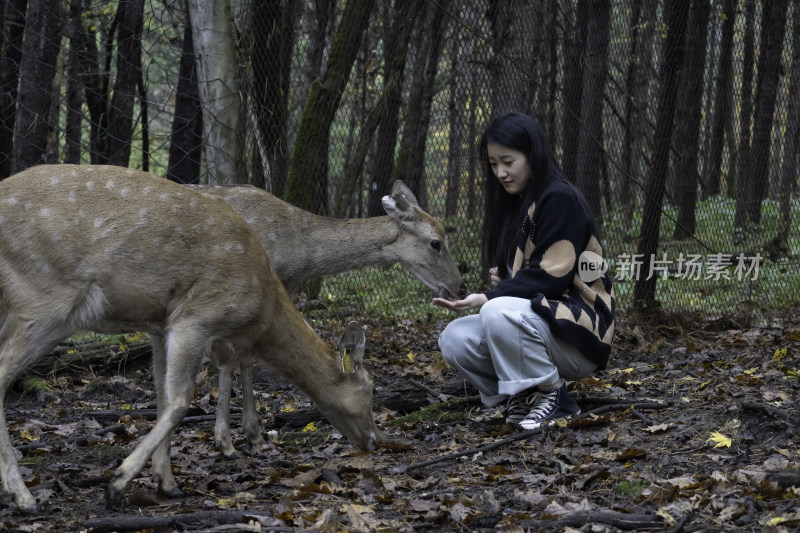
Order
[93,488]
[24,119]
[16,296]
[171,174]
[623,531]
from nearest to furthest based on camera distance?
[623,531] < [16,296] < [93,488] < [24,119] < [171,174]

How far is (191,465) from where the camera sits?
5254 millimetres

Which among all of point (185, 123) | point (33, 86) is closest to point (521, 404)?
point (185, 123)

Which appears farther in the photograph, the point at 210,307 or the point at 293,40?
the point at 293,40

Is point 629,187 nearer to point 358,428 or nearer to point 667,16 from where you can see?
point 667,16

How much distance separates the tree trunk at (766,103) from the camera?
1108 centimetres

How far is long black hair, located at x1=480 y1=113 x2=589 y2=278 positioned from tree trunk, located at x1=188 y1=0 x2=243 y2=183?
2862 millimetres

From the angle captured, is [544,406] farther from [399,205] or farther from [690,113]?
[690,113]

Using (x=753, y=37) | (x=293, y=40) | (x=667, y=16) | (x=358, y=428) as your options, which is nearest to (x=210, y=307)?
(x=358, y=428)

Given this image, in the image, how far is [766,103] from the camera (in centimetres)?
1138

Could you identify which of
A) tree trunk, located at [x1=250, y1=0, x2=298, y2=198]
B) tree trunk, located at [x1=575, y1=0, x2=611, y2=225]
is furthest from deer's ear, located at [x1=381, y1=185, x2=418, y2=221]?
tree trunk, located at [x1=575, y1=0, x2=611, y2=225]

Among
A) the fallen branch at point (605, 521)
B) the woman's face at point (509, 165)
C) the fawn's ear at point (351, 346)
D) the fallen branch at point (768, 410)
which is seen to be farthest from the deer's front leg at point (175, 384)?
the fallen branch at point (768, 410)

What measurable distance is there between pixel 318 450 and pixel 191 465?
0.76 metres

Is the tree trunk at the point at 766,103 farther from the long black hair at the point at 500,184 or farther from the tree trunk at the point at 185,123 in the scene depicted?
the tree trunk at the point at 185,123

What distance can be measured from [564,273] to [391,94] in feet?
17.9
